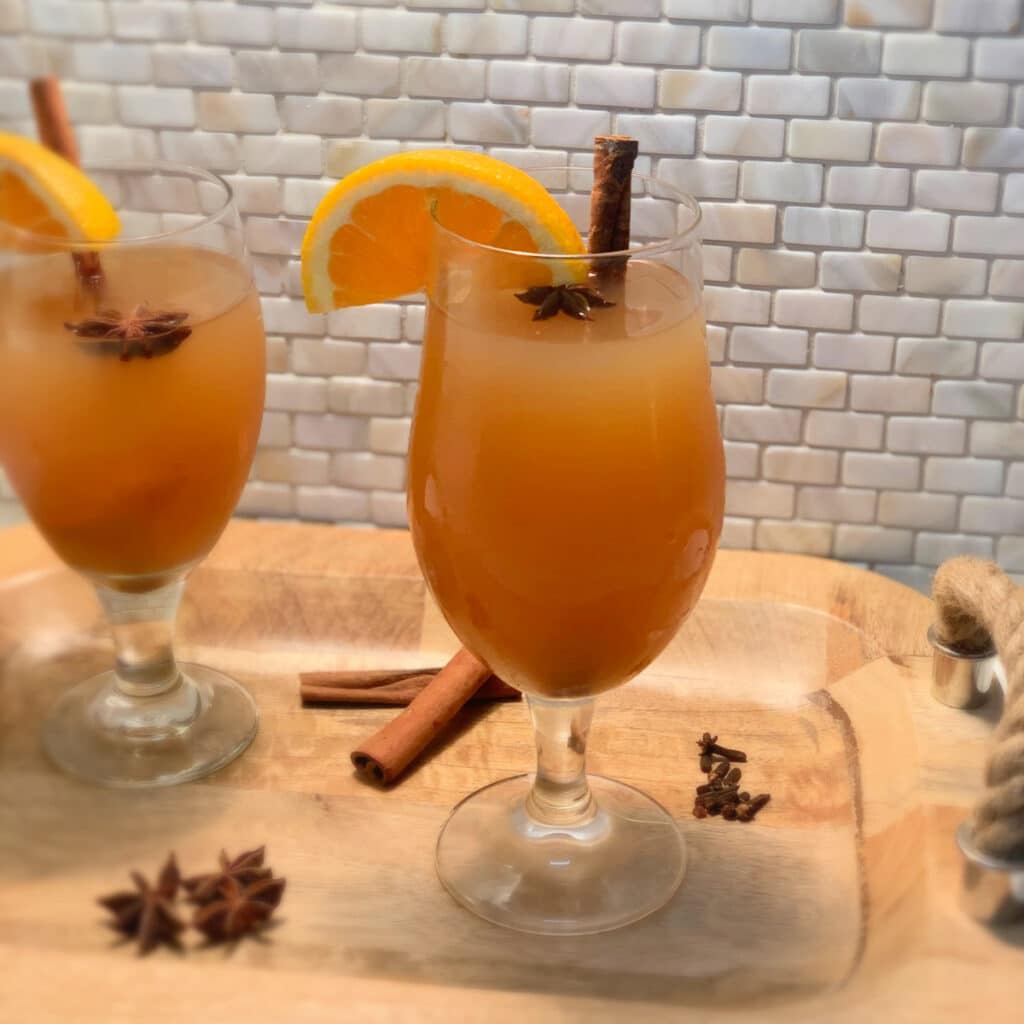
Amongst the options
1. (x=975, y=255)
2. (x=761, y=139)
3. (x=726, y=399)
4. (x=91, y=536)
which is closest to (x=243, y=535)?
(x=91, y=536)

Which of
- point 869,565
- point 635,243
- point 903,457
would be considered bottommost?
point 869,565

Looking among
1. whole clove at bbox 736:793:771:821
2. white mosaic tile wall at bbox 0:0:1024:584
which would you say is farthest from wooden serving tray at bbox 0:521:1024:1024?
white mosaic tile wall at bbox 0:0:1024:584

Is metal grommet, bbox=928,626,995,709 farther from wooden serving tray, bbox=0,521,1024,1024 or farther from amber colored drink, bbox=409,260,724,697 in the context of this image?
amber colored drink, bbox=409,260,724,697

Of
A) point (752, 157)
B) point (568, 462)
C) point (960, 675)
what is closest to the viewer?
point (568, 462)

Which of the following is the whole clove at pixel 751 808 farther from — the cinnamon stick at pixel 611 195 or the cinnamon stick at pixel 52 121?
the cinnamon stick at pixel 52 121

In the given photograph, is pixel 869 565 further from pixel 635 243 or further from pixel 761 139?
pixel 635 243

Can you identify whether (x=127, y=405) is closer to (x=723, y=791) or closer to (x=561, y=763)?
(x=561, y=763)

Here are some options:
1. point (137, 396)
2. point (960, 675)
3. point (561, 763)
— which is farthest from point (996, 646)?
point (137, 396)
